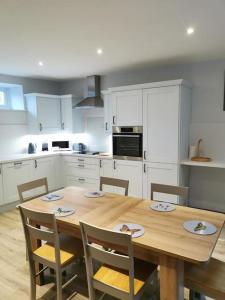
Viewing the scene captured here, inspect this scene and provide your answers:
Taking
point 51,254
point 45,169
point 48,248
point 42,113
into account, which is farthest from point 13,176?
point 51,254

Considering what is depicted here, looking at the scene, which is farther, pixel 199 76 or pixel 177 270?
pixel 199 76

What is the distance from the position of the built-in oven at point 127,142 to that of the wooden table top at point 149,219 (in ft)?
5.17

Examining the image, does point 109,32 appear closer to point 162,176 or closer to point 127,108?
point 127,108

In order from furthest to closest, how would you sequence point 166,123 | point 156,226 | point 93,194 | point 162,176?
point 162,176 → point 166,123 → point 93,194 → point 156,226

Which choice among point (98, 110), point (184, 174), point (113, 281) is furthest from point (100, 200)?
point (98, 110)

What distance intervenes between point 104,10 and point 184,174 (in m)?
2.76

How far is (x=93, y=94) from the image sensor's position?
4.81m

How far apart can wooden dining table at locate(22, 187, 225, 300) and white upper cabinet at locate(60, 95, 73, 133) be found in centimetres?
278

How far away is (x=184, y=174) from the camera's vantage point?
12.6 feet

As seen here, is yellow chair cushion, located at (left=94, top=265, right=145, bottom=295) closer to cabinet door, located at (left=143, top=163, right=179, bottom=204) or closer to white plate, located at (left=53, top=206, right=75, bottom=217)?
white plate, located at (left=53, top=206, right=75, bottom=217)

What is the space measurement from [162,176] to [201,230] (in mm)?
2131

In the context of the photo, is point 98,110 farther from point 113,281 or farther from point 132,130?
point 113,281

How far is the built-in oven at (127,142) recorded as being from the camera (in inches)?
155

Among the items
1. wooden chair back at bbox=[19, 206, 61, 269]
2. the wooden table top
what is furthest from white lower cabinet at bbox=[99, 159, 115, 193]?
wooden chair back at bbox=[19, 206, 61, 269]
